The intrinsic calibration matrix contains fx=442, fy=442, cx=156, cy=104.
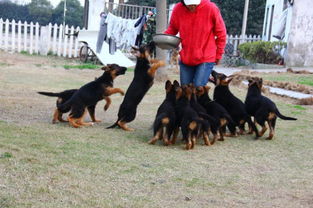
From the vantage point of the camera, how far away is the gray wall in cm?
2039

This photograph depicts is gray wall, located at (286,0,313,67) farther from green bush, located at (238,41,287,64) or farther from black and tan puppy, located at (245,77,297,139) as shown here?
black and tan puppy, located at (245,77,297,139)

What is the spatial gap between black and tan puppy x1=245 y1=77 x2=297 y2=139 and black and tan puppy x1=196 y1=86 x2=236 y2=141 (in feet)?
1.68

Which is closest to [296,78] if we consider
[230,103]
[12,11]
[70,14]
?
[230,103]

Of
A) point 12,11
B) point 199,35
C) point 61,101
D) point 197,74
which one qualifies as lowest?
point 61,101

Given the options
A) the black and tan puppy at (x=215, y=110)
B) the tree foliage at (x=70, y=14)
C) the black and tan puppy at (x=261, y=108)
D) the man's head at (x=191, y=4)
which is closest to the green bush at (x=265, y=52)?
the black and tan puppy at (x=261, y=108)

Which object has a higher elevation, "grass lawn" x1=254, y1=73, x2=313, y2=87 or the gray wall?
the gray wall

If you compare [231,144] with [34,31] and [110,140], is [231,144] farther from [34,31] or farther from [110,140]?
[34,31]

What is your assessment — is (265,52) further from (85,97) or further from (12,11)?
(12,11)

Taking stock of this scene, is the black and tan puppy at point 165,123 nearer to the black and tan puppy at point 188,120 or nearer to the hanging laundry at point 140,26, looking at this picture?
the black and tan puppy at point 188,120

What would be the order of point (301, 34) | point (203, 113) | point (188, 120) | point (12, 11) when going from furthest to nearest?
point (12, 11) < point (301, 34) < point (203, 113) < point (188, 120)

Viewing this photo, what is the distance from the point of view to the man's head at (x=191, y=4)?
652 centimetres

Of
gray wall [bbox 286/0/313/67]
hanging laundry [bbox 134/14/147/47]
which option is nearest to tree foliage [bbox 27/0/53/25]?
hanging laundry [bbox 134/14/147/47]

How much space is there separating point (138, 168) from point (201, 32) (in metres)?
2.68

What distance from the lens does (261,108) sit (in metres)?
7.02
